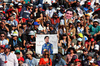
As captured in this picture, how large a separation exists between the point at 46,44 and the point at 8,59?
2453 millimetres

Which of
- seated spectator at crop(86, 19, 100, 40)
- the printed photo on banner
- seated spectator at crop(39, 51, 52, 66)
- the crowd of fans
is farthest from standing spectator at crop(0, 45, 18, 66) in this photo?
seated spectator at crop(86, 19, 100, 40)

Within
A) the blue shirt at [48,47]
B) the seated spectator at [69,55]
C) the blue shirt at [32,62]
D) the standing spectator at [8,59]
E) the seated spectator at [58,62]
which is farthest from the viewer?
the blue shirt at [48,47]

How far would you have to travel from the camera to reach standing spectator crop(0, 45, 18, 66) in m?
11.6

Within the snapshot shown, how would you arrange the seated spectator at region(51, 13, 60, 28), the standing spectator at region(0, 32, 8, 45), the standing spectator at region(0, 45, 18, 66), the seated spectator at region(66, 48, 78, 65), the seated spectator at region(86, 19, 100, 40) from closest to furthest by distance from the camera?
the standing spectator at region(0, 45, 18, 66) → the seated spectator at region(66, 48, 78, 65) → the standing spectator at region(0, 32, 8, 45) → the seated spectator at region(86, 19, 100, 40) → the seated spectator at region(51, 13, 60, 28)

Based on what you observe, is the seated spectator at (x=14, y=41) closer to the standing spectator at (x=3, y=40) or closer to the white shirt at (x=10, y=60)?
the standing spectator at (x=3, y=40)

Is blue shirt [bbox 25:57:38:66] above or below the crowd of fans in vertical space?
below

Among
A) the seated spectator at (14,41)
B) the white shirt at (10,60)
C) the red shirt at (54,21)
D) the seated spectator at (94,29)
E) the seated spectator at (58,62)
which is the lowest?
the seated spectator at (58,62)

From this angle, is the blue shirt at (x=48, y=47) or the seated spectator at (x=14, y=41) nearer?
the seated spectator at (x=14, y=41)

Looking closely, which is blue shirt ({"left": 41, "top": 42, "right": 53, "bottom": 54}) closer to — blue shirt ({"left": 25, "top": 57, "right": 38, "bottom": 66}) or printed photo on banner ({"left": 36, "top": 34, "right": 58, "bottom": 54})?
printed photo on banner ({"left": 36, "top": 34, "right": 58, "bottom": 54})

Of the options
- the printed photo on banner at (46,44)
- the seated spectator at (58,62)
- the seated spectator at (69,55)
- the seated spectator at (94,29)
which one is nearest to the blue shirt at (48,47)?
the printed photo on banner at (46,44)

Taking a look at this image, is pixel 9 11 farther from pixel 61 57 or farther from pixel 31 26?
pixel 61 57

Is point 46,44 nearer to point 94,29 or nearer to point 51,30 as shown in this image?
point 51,30

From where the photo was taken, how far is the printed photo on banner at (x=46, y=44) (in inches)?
526

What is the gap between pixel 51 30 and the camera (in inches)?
564
